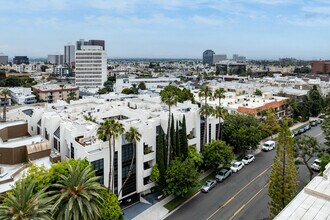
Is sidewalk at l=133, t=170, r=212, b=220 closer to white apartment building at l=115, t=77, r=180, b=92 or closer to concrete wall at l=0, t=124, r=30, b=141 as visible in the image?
concrete wall at l=0, t=124, r=30, b=141

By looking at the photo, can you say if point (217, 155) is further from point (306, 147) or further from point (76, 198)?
point (76, 198)

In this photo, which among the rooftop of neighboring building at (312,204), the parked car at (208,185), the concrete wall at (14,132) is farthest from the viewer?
the concrete wall at (14,132)

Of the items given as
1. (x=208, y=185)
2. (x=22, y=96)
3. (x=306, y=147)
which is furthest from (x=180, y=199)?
(x=22, y=96)

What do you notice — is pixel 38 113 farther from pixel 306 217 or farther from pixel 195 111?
pixel 306 217

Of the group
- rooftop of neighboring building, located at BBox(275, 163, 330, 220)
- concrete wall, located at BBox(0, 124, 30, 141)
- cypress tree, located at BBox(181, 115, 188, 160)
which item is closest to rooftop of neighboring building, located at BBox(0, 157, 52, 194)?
concrete wall, located at BBox(0, 124, 30, 141)

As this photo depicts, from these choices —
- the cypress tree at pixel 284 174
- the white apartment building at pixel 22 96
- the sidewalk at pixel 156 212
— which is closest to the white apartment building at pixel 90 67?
the white apartment building at pixel 22 96

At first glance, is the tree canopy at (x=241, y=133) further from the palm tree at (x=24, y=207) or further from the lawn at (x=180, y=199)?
the palm tree at (x=24, y=207)
